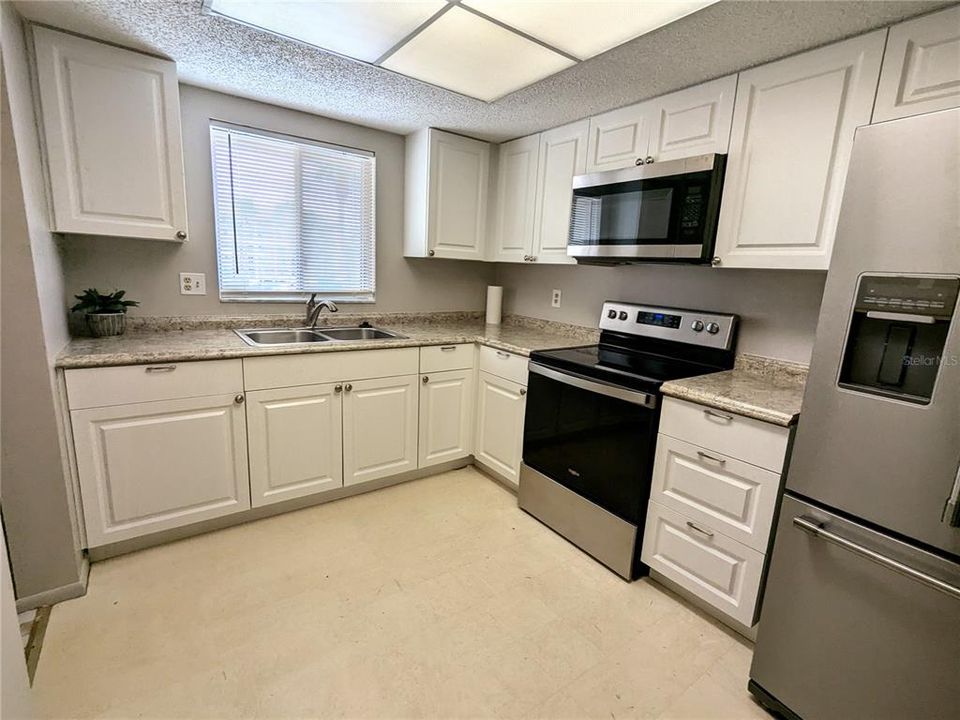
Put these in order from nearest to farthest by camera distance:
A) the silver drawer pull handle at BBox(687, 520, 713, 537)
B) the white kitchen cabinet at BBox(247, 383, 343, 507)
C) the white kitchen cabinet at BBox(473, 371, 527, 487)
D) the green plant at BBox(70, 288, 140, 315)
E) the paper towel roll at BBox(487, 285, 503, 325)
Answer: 1. the silver drawer pull handle at BBox(687, 520, 713, 537)
2. the green plant at BBox(70, 288, 140, 315)
3. the white kitchen cabinet at BBox(247, 383, 343, 507)
4. the white kitchen cabinet at BBox(473, 371, 527, 487)
5. the paper towel roll at BBox(487, 285, 503, 325)

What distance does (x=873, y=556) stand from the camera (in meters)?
1.14

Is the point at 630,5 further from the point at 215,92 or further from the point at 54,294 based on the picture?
the point at 54,294

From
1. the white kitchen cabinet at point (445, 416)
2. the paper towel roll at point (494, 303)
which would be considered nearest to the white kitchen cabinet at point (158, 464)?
the white kitchen cabinet at point (445, 416)

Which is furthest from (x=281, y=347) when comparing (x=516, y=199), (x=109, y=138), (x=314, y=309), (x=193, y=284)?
(x=516, y=199)

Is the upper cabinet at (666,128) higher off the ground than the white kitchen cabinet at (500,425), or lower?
higher

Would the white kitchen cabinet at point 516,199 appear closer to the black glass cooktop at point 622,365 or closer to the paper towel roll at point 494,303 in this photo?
the paper towel roll at point 494,303

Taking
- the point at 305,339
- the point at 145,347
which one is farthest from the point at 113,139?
the point at 305,339

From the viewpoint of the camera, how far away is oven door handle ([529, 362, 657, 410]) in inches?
70.8

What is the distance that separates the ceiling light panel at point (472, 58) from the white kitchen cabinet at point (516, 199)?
679mm

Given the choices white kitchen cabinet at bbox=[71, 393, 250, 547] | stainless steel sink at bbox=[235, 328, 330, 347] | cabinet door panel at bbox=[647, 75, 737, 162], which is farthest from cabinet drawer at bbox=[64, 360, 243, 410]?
cabinet door panel at bbox=[647, 75, 737, 162]

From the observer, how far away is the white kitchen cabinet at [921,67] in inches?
51.9

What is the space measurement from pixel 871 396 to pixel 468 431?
80.9 inches

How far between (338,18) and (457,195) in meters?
1.42

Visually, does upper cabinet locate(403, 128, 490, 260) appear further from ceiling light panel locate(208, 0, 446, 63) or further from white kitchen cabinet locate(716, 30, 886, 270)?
white kitchen cabinet locate(716, 30, 886, 270)
